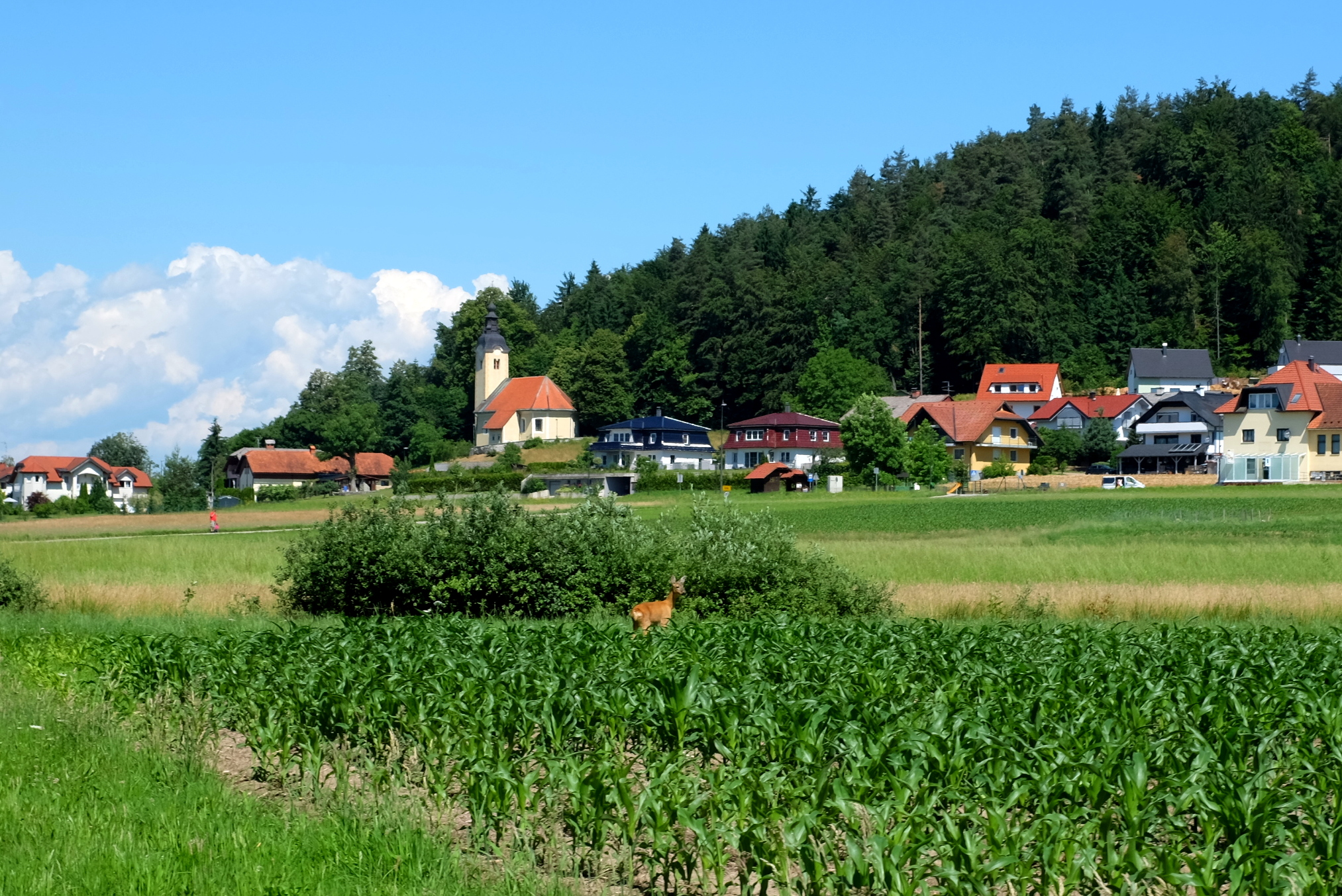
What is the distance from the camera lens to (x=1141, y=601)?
80.5ft

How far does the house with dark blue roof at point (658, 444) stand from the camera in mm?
125188

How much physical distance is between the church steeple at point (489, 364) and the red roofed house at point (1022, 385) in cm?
6000

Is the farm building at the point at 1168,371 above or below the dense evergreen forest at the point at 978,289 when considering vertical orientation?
below

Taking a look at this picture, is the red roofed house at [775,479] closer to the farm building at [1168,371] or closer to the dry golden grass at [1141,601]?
the farm building at [1168,371]

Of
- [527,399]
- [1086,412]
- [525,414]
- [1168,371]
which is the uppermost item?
[527,399]

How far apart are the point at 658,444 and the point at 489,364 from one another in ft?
121

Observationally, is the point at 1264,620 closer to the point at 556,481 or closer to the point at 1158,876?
the point at 1158,876

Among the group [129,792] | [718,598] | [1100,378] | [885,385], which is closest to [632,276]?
[885,385]

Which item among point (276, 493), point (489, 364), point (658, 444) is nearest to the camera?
point (276, 493)

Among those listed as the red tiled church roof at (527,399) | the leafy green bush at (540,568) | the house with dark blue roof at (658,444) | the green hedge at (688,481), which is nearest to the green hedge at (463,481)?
the green hedge at (688,481)

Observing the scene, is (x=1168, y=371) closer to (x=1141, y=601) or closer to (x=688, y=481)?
(x=688, y=481)

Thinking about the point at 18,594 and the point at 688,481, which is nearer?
the point at 18,594

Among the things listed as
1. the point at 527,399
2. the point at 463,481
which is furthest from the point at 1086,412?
the point at 527,399

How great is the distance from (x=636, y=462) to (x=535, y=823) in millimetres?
103907
